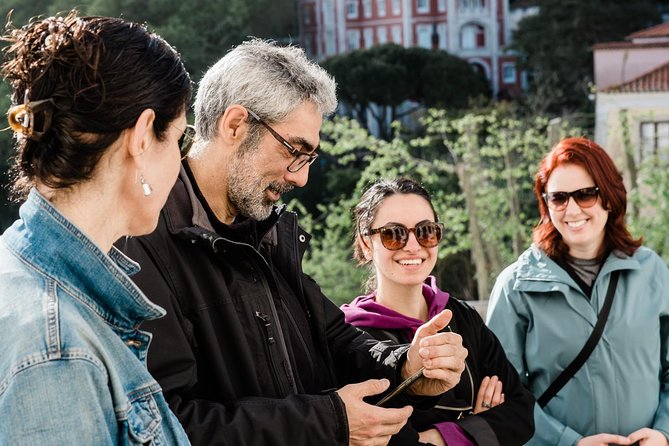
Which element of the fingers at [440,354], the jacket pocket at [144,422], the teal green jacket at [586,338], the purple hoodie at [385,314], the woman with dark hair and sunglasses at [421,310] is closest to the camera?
the jacket pocket at [144,422]

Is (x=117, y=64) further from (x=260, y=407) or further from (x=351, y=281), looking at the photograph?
→ (x=351, y=281)

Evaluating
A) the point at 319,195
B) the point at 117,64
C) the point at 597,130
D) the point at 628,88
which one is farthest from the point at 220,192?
the point at 319,195

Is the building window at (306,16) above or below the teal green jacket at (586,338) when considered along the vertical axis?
above

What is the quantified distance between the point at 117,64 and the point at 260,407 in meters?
0.75

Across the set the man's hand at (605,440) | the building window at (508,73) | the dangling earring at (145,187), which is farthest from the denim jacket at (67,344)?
the building window at (508,73)

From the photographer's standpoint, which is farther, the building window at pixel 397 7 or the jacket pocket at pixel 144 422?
the building window at pixel 397 7

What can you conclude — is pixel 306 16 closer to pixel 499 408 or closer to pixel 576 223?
pixel 576 223

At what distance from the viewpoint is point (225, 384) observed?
177 cm

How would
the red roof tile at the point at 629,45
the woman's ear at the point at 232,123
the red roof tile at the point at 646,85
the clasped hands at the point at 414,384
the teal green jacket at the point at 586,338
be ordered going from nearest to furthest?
the clasped hands at the point at 414,384
the woman's ear at the point at 232,123
the teal green jacket at the point at 586,338
the red roof tile at the point at 646,85
the red roof tile at the point at 629,45

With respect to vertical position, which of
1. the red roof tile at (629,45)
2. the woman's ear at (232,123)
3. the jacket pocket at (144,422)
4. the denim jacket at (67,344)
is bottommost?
the jacket pocket at (144,422)

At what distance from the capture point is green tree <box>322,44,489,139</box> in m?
37.4

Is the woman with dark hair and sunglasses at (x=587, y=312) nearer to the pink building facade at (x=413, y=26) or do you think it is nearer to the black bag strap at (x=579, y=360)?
the black bag strap at (x=579, y=360)

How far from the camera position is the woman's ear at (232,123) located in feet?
6.65

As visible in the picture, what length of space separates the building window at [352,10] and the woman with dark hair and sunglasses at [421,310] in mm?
43846
